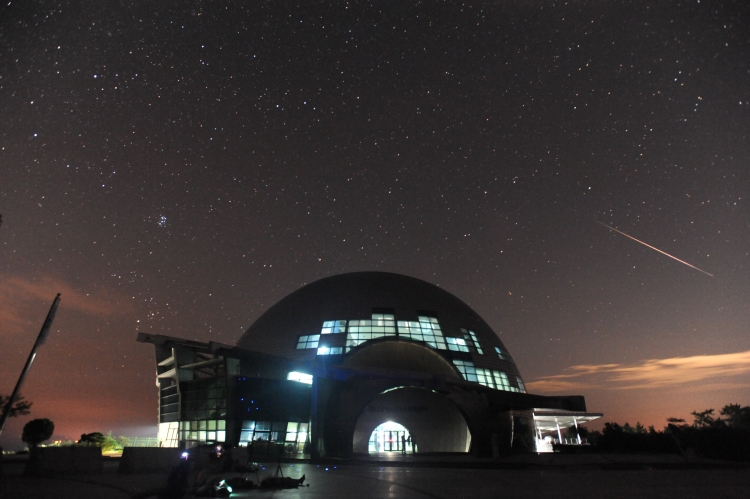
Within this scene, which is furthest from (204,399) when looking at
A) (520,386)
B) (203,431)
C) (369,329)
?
(520,386)

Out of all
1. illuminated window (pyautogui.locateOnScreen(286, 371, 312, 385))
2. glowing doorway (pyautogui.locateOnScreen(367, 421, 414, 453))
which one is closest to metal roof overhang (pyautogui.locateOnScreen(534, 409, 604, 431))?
glowing doorway (pyautogui.locateOnScreen(367, 421, 414, 453))

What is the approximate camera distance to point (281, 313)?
48.9 m

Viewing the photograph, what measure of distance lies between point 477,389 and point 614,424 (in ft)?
31.3

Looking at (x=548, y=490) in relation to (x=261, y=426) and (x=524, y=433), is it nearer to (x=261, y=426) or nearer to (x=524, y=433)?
(x=261, y=426)

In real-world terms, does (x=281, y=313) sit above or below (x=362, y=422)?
above

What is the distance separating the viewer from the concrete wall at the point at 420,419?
3844 centimetres

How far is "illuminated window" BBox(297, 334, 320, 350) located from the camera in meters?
42.2

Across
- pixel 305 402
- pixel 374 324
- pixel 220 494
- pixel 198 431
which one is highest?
pixel 374 324

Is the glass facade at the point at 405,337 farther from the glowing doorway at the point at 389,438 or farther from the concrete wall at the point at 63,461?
the concrete wall at the point at 63,461

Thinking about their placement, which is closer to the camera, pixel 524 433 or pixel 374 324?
pixel 524 433

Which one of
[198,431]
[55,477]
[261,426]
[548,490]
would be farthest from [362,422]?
[548,490]

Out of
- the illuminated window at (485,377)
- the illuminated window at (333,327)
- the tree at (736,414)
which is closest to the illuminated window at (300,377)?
the illuminated window at (333,327)

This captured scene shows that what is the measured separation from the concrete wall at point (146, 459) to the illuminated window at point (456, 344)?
3057 centimetres

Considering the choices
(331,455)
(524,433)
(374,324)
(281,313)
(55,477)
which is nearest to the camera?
(55,477)
